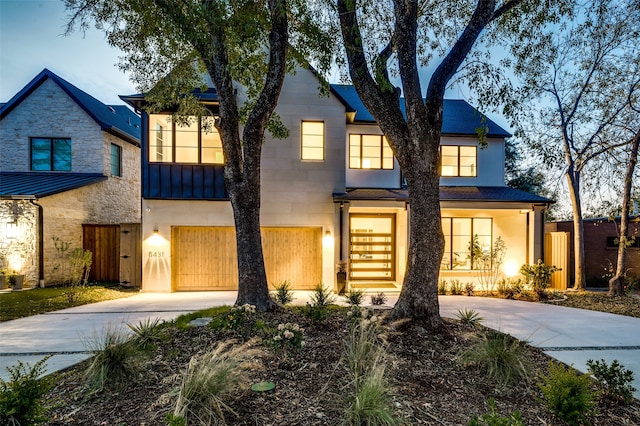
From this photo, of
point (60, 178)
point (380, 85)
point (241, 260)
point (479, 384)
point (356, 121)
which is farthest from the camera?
point (60, 178)

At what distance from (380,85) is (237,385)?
470 centimetres

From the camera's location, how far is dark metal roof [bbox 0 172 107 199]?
1024cm

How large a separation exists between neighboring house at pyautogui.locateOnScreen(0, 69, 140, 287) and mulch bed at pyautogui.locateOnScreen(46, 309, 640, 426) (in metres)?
8.29

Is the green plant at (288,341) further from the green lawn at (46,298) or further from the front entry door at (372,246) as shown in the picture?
the front entry door at (372,246)

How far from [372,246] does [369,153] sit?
333 centimetres

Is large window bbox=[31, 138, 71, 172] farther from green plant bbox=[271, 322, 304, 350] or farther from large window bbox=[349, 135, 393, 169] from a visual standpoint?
green plant bbox=[271, 322, 304, 350]

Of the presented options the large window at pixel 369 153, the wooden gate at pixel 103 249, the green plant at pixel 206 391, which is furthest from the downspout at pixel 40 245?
the green plant at pixel 206 391

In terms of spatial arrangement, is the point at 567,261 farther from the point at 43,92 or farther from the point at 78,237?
the point at 43,92

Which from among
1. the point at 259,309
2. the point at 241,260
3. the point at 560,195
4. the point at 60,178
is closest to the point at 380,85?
the point at 241,260

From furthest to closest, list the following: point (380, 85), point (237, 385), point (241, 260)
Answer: point (241, 260) → point (380, 85) → point (237, 385)

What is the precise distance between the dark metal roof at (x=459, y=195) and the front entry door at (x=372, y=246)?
48.4 inches

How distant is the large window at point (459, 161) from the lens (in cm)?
1195

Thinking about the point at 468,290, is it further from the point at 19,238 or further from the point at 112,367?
the point at 19,238

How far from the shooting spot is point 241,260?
20.4ft
